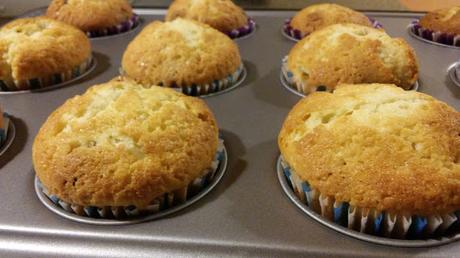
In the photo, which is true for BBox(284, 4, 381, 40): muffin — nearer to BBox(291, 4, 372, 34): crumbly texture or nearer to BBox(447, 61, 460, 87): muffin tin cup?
BBox(291, 4, 372, 34): crumbly texture

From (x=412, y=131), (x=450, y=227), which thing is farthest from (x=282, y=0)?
(x=450, y=227)

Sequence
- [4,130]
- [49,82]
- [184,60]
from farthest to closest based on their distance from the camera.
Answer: [49,82], [184,60], [4,130]

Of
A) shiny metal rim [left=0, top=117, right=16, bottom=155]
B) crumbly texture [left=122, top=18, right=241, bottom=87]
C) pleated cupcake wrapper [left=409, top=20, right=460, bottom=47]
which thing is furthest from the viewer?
pleated cupcake wrapper [left=409, top=20, right=460, bottom=47]

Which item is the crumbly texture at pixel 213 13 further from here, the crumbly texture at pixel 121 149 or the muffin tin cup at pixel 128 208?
the muffin tin cup at pixel 128 208

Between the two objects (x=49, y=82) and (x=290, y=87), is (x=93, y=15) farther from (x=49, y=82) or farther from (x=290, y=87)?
(x=290, y=87)

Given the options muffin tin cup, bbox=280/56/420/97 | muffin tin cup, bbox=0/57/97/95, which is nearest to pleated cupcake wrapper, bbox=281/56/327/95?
muffin tin cup, bbox=280/56/420/97

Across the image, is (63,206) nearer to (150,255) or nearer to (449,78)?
(150,255)

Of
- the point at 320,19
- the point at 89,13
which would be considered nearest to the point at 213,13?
the point at 320,19
